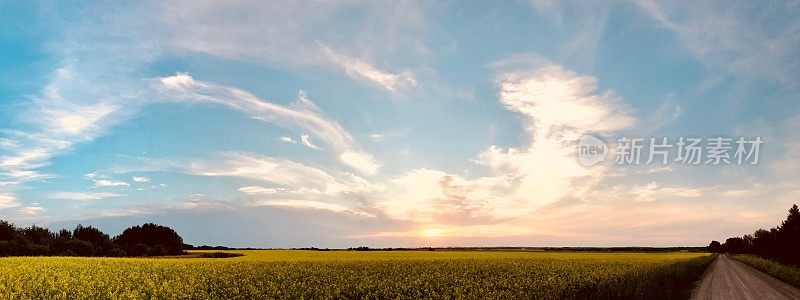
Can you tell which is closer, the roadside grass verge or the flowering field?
the flowering field

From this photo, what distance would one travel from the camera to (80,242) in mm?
77438

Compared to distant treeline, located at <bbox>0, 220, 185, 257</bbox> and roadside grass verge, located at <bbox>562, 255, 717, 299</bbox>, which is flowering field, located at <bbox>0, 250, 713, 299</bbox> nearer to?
roadside grass verge, located at <bbox>562, 255, 717, 299</bbox>

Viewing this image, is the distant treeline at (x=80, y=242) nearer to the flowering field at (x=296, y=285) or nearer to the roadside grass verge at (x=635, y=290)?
the flowering field at (x=296, y=285)

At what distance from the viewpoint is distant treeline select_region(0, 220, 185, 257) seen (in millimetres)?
70375

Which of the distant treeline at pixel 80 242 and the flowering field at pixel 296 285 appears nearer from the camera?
the flowering field at pixel 296 285

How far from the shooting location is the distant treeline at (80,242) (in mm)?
70375

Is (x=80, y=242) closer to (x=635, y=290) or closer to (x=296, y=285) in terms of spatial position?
(x=296, y=285)

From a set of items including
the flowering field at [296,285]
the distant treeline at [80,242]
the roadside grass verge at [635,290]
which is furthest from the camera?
the distant treeline at [80,242]

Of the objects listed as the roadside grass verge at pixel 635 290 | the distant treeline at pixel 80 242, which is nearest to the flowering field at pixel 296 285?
the roadside grass verge at pixel 635 290

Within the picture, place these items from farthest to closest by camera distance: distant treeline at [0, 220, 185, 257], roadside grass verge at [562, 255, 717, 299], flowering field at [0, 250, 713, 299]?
distant treeline at [0, 220, 185, 257]
roadside grass verge at [562, 255, 717, 299]
flowering field at [0, 250, 713, 299]

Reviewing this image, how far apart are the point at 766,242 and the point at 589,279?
96526 millimetres

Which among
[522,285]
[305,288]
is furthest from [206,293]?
[522,285]

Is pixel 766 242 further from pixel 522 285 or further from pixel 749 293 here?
pixel 522 285

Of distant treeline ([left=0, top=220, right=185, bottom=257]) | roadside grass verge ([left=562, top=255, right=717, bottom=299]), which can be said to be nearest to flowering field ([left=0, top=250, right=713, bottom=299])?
roadside grass verge ([left=562, top=255, right=717, bottom=299])
